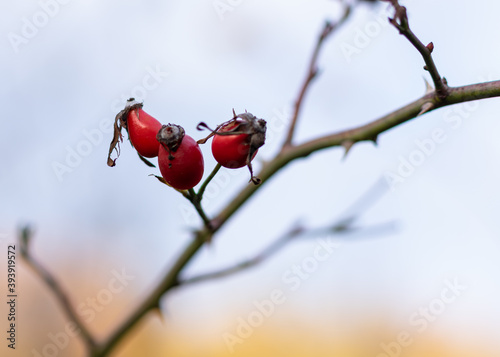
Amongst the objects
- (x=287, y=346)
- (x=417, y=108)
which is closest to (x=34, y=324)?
(x=287, y=346)

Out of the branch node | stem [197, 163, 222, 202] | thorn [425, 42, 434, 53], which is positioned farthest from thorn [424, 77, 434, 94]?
stem [197, 163, 222, 202]

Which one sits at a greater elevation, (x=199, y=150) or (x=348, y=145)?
(x=199, y=150)

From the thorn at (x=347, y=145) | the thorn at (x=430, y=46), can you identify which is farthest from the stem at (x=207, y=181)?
the thorn at (x=430, y=46)

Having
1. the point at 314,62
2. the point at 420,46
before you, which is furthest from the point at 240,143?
the point at 314,62

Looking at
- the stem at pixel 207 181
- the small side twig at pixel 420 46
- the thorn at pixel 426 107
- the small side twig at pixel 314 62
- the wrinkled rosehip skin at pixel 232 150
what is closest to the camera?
the small side twig at pixel 420 46

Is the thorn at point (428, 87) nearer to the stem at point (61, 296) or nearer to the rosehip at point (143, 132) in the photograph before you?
the rosehip at point (143, 132)

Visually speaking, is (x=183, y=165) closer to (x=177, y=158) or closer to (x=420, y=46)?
(x=177, y=158)
